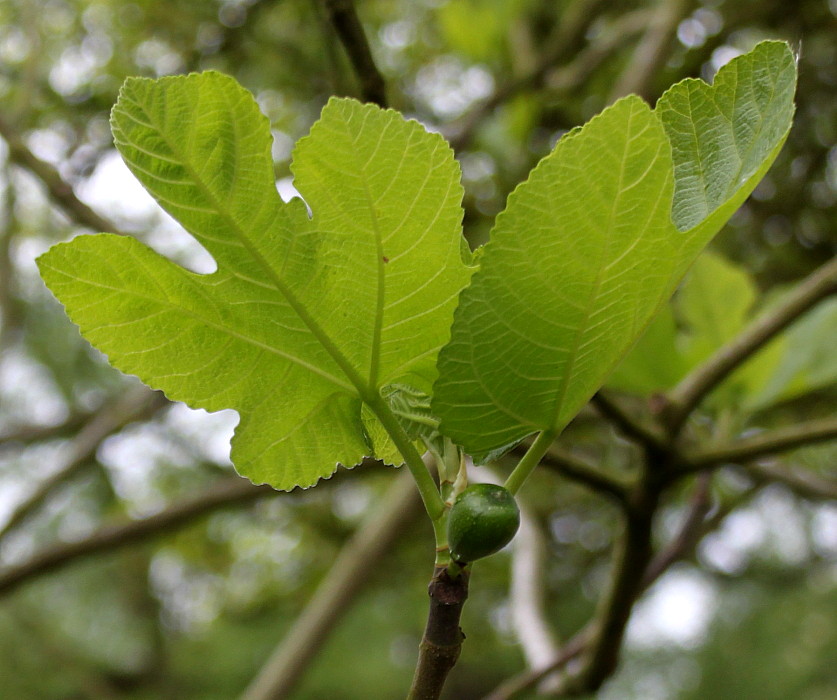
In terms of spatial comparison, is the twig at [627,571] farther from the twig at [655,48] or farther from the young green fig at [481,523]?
the twig at [655,48]

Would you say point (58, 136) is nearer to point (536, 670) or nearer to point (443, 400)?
point (536, 670)

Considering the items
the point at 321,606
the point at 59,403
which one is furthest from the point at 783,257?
the point at 59,403

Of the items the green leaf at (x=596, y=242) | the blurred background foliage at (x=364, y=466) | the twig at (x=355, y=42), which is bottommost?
the blurred background foliage at (x=364, y=466)

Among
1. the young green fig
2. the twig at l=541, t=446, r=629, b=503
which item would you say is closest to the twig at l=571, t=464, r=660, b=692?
the twig at l=541, t=446, r=629, b=503

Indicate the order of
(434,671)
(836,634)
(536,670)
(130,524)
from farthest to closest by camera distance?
1. (836,634)
2. (130,524)
3. (536,670)
4. (434,671)

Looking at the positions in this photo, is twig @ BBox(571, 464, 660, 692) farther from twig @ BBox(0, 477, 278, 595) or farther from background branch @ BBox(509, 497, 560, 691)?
twig @ BBox(0, 477, 278, 595)

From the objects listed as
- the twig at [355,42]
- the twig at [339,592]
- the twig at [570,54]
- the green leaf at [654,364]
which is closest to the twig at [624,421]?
the green leaf at [654,364]
